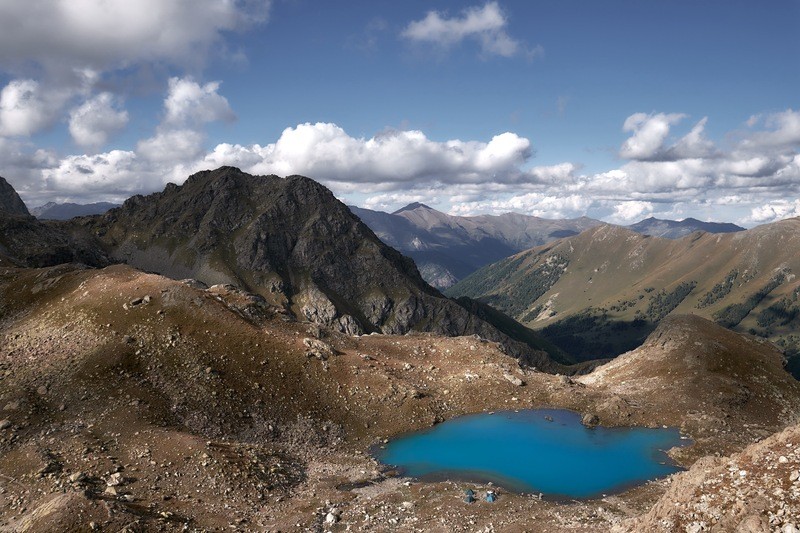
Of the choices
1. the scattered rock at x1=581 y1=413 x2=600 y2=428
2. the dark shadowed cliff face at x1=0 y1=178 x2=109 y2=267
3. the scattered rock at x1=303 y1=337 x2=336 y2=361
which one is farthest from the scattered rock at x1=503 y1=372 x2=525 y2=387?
the dark shadowed cliff face at x1=0 y1=178 x2=109 y2=267

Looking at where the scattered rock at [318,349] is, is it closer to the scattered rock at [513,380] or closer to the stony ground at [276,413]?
the stony ground at [276,413]

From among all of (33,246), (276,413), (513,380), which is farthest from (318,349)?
(33,246)

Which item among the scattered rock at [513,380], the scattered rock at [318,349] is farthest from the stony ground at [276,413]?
the scattered rock at [318,349]

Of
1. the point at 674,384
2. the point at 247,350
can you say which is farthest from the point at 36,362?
the point at 674,384

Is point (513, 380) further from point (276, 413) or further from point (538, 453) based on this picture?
point (276, 413)

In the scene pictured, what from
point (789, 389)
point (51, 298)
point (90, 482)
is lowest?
point (789, 389)

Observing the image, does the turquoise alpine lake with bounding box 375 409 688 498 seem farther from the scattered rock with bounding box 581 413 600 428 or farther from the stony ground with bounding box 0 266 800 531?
the stony ground with bounding box 0 266 800 531

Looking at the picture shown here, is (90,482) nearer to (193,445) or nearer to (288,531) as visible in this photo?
(193,445)
